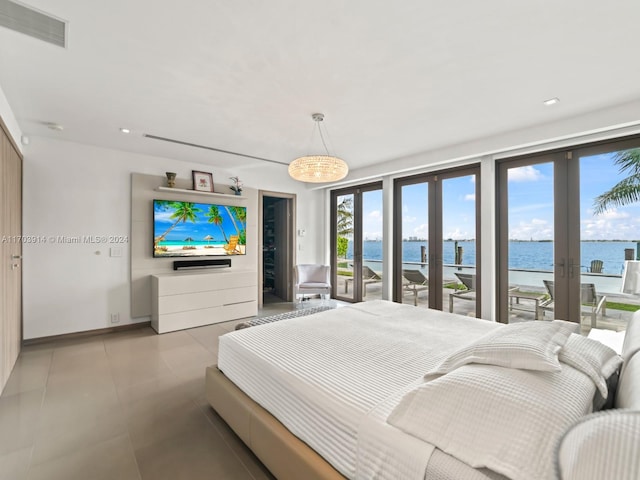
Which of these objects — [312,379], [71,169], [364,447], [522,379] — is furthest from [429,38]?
Result: [71,169]

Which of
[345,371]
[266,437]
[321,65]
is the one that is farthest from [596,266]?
[266,437]

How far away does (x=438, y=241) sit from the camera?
14.6ft

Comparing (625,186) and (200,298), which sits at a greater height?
(625,186)

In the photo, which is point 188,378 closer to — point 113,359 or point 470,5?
point 113,359

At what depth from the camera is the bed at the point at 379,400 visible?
952 mm

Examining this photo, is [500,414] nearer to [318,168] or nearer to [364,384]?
[364,384]

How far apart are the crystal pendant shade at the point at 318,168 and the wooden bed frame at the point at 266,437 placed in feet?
6.50

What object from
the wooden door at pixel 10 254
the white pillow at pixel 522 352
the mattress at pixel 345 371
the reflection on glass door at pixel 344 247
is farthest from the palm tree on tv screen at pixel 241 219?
the white pillow at pixel 522 352

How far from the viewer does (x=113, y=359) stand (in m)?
3.09

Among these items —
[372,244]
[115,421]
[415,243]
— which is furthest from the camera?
[372,244]

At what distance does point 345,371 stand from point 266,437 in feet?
1.71

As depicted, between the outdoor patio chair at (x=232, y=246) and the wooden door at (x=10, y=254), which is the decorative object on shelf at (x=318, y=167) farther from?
the wooden door at (x=10, y=254)

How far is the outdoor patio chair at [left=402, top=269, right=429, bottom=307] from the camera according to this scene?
15.3ft

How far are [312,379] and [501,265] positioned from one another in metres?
3.39
